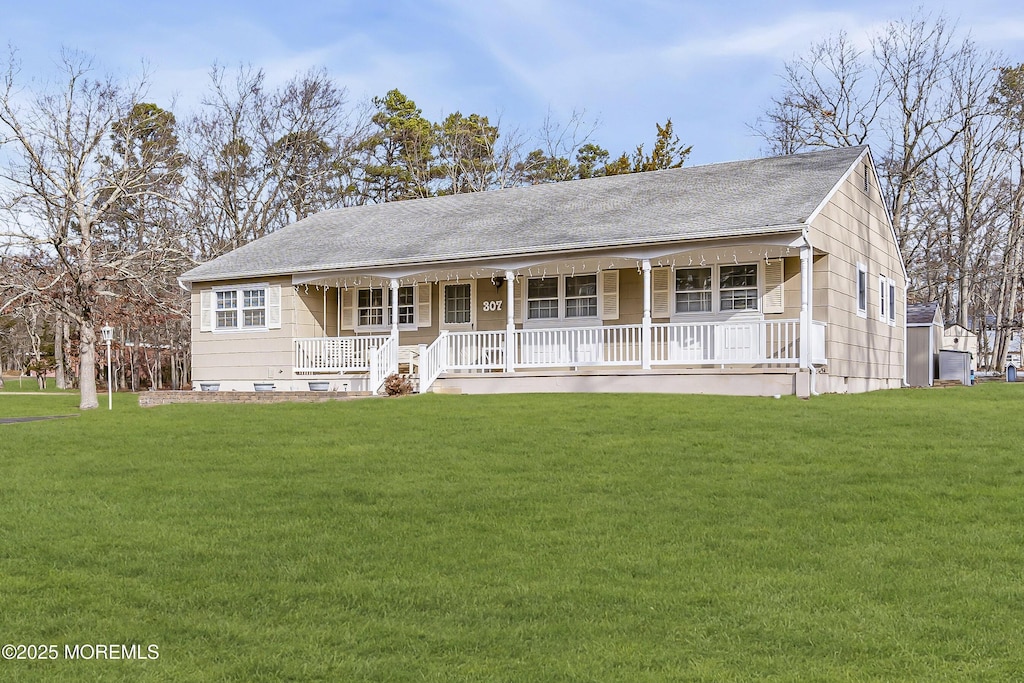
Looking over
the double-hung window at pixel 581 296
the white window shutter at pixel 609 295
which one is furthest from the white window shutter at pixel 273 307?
the white window shutter at pixel 609 295

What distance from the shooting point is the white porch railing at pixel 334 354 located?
69.2 feet

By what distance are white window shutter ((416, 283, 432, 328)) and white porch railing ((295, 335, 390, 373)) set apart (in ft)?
3.12

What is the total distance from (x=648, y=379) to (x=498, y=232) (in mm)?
5169

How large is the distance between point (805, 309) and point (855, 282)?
3969mm

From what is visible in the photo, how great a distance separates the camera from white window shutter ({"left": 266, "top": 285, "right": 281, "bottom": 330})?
2217cm

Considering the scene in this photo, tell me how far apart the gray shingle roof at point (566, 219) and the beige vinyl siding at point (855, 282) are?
28.1 inches

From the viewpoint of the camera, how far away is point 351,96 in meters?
41.5

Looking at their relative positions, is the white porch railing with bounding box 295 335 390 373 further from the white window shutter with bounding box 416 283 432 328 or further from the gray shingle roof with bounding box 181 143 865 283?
the gray shingle roof with bounding box 181 143 865 283

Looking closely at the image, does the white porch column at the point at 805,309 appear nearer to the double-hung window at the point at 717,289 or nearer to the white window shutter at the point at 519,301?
the double-hung window at the point at 717,289

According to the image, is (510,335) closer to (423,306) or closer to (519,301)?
(519,301)

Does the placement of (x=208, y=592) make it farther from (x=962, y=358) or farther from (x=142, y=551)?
(x=962, y=358)

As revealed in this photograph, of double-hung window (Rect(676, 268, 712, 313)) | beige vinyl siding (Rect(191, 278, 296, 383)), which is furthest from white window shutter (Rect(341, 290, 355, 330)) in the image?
double-hung window (Rect(676, 268, 712, 313))

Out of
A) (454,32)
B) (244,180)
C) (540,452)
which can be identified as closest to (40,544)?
(540,452)

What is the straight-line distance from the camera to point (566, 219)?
2067 centimetres
